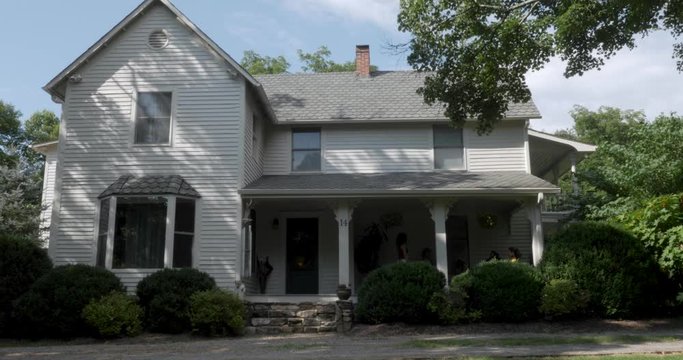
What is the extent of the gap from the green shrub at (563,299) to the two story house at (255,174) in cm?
296

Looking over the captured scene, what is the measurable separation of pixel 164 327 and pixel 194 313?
829 mm

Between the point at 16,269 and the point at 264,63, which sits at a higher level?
the point at 264,63

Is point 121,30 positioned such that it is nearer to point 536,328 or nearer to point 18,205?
point 18,205

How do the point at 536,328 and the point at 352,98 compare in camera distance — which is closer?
the point at 536,328

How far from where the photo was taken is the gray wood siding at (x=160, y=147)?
14.9 meters

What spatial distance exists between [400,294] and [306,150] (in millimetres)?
6754

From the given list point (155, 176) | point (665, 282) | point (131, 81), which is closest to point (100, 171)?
point (155, 176)

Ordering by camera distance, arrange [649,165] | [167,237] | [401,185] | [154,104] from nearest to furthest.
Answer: [167,237] < [401,185] < [154,104] < [649,165]

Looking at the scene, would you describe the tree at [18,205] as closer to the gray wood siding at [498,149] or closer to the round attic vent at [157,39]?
the round attic vent at [157,39]

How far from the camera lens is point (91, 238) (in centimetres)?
1491

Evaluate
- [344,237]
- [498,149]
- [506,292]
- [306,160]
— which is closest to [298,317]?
[344,237]

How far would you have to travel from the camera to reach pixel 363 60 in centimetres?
2136

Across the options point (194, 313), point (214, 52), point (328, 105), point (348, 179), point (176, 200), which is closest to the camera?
point (194, 313)

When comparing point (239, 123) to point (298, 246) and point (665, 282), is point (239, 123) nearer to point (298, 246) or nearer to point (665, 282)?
point (298, 246)
